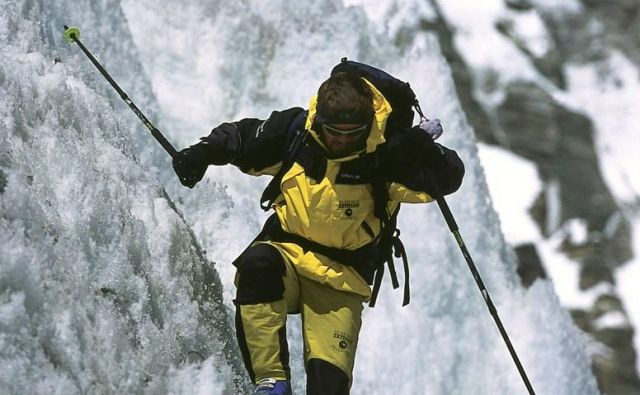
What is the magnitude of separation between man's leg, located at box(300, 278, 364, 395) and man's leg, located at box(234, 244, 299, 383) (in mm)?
91

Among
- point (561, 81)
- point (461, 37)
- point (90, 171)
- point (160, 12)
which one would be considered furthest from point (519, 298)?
point (561, 81)

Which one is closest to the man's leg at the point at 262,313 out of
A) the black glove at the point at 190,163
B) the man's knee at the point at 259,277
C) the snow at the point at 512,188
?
the man's knee at the point at 259,277

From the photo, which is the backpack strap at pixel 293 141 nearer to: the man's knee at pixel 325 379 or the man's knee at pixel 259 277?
the man's knee at pixel 259 277

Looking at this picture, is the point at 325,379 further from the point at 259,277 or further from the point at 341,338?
the point at 259,277

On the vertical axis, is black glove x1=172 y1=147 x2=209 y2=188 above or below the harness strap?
above

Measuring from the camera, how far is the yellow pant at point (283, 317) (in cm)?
217

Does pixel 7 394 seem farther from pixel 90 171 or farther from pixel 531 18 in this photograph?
pixel 531 18

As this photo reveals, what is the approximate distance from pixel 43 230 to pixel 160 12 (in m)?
2.53

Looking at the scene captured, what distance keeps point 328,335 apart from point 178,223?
594 millimetres

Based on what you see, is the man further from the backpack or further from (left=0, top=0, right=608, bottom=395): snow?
(left=0, top=0, right=608, bottom=395): snow

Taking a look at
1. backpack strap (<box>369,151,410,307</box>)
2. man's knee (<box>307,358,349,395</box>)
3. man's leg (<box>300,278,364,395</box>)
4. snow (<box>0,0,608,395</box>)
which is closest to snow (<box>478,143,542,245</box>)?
snow (<box>0,0,608,395</box>)

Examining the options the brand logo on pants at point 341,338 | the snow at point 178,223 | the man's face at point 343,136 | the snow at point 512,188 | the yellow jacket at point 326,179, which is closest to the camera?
the snow at point 178,223

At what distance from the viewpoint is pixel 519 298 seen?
181 inches

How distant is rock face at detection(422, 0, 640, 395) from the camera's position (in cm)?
822
